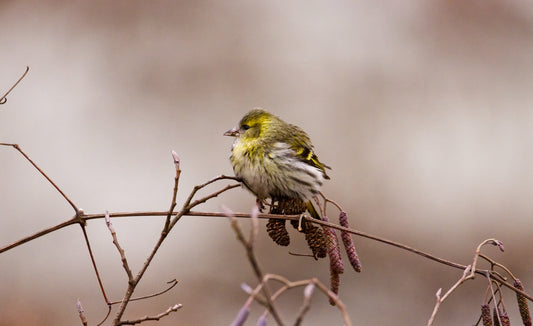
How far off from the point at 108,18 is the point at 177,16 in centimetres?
53

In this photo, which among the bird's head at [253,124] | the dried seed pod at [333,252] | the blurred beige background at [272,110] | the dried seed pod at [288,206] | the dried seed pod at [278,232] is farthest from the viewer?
the blurred beige background at [272,110]

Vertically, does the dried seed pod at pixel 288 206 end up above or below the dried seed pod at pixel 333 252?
below

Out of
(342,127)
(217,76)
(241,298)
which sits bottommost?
(241,298)

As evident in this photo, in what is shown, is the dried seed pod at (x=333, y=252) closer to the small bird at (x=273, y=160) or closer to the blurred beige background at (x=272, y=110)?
the small bird at (x=273, y=160)

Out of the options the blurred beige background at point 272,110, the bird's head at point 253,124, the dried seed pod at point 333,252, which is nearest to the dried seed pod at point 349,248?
the dried seed pod at point 333,252

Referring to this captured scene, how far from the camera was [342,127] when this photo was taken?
4641mm

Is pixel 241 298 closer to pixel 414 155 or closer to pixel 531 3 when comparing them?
pixel 414 155

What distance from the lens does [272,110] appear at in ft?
15.0

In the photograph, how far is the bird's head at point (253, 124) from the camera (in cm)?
181

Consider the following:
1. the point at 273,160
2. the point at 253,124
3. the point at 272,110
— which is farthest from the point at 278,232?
the point at 272,110

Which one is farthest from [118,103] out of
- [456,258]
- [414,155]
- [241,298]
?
[456,258]

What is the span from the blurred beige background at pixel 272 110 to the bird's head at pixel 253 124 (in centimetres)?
177

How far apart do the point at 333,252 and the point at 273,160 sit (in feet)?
1.62

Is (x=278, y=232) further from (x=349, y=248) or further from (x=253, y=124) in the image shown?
(x=253, y=124)
